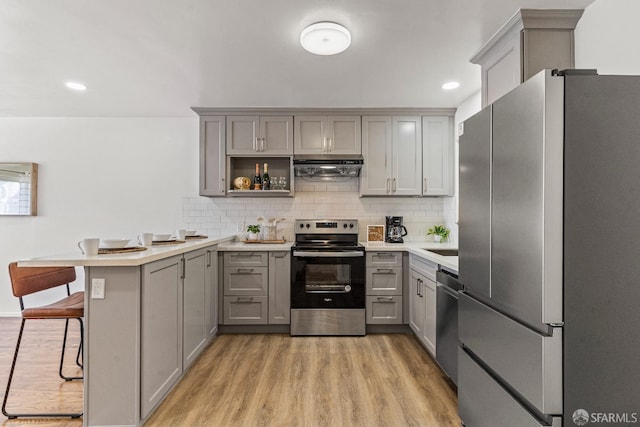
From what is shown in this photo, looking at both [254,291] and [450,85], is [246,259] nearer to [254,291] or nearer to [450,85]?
[254,291]

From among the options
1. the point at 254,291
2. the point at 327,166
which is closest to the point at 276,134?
the point at 327,166

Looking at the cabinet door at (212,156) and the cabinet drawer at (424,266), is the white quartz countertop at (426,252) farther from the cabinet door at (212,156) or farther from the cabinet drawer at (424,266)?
the cabinet door at (212,156)

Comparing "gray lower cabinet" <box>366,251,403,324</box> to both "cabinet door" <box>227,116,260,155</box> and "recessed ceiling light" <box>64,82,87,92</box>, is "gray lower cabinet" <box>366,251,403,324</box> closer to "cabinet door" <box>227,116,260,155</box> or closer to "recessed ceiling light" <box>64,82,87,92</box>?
"cabinet door" <box>227,116,260,155</box>

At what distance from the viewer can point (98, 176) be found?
13.2ft

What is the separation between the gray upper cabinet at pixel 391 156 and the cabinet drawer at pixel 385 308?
1.19 m

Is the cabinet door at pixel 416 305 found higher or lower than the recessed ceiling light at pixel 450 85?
lower

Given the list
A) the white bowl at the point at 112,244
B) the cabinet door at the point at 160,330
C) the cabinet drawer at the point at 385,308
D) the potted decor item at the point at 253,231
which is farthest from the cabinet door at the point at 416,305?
the white bowl at the point at 112,244

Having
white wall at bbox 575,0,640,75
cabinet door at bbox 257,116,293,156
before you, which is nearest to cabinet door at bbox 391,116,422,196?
cabinet door at bbox 257,116,293,156

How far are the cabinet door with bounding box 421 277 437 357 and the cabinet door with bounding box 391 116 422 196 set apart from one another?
126 cm

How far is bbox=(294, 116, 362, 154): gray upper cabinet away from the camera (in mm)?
3701

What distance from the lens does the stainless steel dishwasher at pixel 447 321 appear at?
213cm

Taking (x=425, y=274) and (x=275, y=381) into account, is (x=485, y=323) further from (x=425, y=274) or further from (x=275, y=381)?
(x=275, y=381)

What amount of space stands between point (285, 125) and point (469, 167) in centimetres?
246

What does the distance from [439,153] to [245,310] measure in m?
2.83
